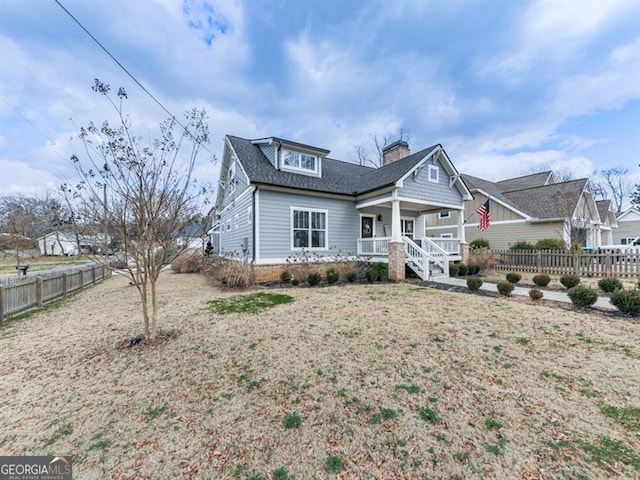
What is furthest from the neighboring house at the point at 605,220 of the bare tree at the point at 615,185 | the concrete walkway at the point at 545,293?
the bare tree at the point at 615,185

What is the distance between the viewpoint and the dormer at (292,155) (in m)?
12.0

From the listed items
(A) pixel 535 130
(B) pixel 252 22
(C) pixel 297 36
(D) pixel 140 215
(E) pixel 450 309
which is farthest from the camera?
(A) pixel 535 130

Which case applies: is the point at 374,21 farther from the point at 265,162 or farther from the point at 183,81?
the point at 183,81

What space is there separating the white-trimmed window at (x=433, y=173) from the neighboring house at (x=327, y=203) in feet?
0.16

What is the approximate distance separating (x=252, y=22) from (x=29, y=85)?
8.45 metres

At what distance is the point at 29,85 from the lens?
6.85 meters

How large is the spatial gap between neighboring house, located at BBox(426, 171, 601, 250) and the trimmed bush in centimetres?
1178

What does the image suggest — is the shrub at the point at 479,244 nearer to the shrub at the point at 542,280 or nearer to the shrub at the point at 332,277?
the shrub at the point at 542,280

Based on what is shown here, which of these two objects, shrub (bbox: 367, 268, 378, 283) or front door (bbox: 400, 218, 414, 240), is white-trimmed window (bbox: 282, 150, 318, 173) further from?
front door (bbox: 400, 218, 414, 240)

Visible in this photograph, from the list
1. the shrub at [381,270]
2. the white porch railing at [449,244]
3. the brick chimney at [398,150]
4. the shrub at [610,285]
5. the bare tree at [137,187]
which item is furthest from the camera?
the brick chimney at [398,150]

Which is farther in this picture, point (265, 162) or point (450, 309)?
point (265, 162)

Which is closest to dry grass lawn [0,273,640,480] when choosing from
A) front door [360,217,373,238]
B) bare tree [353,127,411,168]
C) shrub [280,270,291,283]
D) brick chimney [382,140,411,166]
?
shrub [280,270,291,283]

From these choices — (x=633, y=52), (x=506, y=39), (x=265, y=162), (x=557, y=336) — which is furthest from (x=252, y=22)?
(x=633, y=52)

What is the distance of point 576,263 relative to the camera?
37.7 ft
